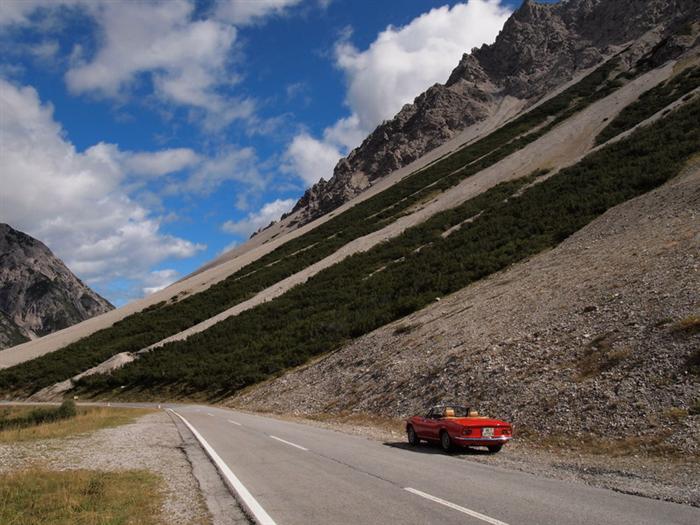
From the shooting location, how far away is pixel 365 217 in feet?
274

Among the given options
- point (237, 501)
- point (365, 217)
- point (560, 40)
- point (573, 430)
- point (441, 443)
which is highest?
point (560, 40)

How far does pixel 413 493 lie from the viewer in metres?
8.01

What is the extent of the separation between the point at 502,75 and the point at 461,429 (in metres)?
158

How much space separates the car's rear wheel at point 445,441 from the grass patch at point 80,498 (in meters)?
7.07

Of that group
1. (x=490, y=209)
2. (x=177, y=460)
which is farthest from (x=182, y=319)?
(x=177, y=460)

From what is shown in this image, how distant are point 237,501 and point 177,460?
491 centimetres

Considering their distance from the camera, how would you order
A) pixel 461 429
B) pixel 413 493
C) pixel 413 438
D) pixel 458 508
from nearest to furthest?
pixel 458 508 → pixel 413 493 → pixel 461 429 → pixel 413 438

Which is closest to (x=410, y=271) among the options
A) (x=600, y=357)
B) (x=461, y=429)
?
(x=600, y=357)

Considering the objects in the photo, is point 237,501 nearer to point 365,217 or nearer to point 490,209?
point 490,209

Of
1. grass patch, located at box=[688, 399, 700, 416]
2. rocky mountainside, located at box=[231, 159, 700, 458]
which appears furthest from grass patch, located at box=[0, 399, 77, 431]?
grass patch, located at box=[688, 399, 700, 416]

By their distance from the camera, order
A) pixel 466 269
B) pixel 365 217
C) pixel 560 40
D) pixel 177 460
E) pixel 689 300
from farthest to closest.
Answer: pixel 560 40 < pixel 365 217 < pixel 466 269 < pixel 689 300 < pixel 177 460

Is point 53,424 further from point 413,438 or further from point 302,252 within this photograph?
point 302,252

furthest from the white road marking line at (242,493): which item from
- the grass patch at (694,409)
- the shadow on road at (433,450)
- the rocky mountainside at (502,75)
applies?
the rocky mountainside at (502,75)

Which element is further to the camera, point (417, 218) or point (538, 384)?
point (417, 218)
